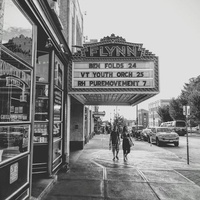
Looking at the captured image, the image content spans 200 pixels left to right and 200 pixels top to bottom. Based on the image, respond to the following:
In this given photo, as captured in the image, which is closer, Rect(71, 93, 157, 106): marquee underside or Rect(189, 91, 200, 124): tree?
A: Rect(71, 93, 157, 106): marquee underside

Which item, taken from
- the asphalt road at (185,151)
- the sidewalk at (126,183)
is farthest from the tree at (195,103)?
the sidewalk at (126,183)

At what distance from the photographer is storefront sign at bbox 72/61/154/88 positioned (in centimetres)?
728

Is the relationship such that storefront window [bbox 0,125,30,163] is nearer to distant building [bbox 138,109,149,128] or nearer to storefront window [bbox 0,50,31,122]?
storefront window [bbox 0,50,31,122]

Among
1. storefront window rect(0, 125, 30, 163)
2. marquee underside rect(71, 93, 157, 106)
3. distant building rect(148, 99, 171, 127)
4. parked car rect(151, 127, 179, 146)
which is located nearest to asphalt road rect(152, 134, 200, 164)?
parked car rect(151, 127, 179, 146)

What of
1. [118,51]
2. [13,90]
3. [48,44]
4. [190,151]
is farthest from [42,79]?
[190,151]

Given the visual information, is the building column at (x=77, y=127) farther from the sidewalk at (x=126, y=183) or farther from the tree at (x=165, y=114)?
the tree at (x=165, y=114)

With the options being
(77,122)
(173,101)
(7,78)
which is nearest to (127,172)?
(7,78)

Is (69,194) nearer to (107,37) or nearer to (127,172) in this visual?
(127,172)

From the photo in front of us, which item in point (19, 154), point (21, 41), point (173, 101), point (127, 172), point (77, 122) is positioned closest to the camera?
point (19, 154)

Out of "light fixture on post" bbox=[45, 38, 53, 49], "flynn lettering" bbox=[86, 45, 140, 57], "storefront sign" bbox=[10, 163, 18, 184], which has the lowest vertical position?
"storefront sign" bbox=[10, 163, 18, 184]

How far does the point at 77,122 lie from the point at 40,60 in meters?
7.50

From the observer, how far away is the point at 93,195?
464cm

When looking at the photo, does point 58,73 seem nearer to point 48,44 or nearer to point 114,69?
point 48,44

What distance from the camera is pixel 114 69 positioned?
24.1 ft
